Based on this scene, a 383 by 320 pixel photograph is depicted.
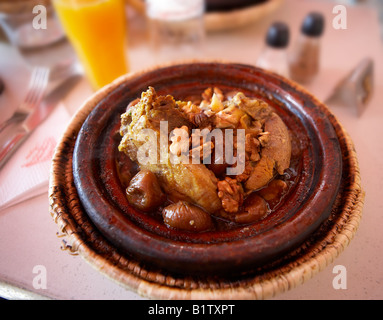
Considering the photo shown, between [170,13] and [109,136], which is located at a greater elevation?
[170,13]

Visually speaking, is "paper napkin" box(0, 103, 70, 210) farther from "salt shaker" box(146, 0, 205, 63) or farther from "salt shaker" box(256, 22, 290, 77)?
"salt shaker" box(256, 22, 290, 77)

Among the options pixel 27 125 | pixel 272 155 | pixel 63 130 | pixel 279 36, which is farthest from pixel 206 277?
pixel 279 36

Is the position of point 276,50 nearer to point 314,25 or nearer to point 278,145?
point 314,25

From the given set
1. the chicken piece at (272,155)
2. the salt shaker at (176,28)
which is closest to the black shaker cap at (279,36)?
the salt shaker at (176,28)

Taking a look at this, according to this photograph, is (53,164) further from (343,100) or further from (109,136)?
(343,100)

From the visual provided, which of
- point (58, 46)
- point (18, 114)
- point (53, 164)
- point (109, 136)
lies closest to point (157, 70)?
point (109, 136)

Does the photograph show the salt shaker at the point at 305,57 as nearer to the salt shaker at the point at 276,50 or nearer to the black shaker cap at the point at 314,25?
the black shaker cap at the point at 314,25
